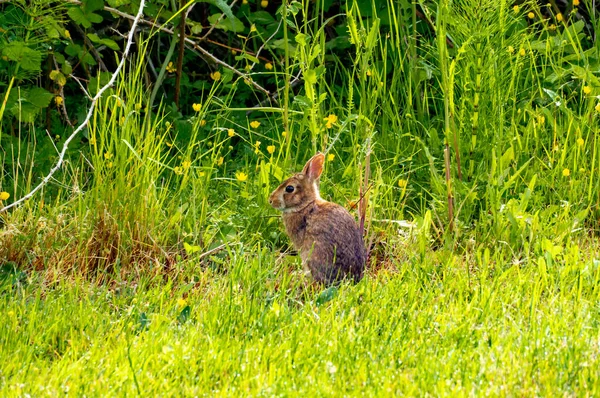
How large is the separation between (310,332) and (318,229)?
81cm

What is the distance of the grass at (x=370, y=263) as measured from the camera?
3217 mm

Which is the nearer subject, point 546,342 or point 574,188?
point 546,342

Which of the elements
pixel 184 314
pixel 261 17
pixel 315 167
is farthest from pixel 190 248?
pixel 261 17

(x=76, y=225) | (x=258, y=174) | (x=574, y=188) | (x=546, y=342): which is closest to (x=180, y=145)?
(x=258, y=174)

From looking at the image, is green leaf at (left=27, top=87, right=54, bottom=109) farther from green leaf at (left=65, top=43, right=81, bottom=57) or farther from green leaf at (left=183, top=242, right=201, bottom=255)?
green leaf at (left=183, top=242, right=201, bottom=255)

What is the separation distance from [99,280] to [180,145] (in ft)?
5.26

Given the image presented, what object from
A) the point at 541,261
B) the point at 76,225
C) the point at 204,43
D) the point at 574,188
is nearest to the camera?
Answer: the point at 541,261

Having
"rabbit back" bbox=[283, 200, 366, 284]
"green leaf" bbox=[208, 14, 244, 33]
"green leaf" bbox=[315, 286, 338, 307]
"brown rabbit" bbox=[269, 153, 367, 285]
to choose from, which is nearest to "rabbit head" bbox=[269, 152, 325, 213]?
"brown rabbit" bbox=[269, 153, 367, 285]

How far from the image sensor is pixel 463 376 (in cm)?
316

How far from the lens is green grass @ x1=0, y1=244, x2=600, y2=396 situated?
312cm

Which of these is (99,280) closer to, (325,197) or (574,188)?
(325,197)

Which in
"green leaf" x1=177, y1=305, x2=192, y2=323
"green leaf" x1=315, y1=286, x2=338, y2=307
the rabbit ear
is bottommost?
"green leaf" x1=315, y1=286, x2=338, y2=307

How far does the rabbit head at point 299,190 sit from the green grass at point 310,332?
0.78 ft

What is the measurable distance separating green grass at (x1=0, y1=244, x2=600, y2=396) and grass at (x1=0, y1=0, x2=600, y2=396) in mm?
10
